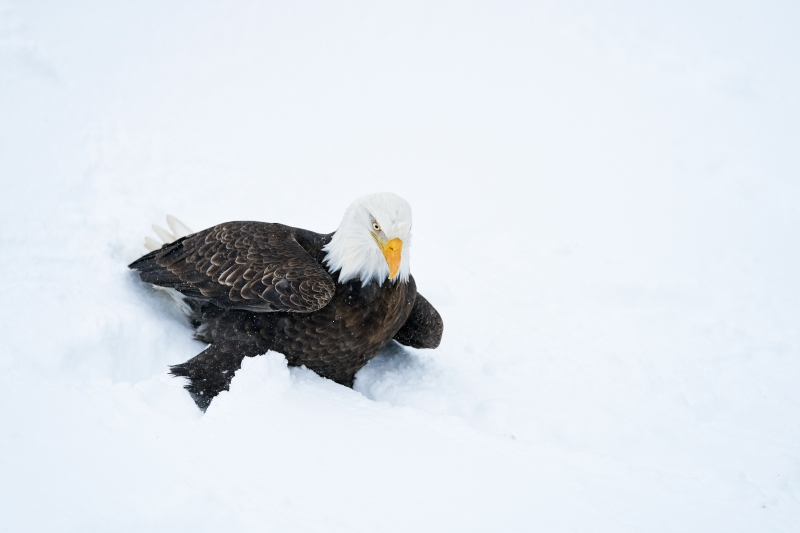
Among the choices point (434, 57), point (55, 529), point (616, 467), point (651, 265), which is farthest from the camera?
point (434, 57)

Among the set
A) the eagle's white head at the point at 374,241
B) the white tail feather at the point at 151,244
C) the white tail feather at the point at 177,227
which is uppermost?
the eagle's white head at the point at 374,241

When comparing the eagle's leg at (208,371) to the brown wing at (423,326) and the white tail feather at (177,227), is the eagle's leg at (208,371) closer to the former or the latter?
the brown wing at (423,326)

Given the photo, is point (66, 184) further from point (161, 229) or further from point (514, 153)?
point (514, 153)

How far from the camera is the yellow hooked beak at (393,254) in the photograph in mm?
3744

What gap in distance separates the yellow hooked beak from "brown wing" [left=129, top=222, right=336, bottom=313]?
0.44 meters

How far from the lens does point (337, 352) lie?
13.5 ft

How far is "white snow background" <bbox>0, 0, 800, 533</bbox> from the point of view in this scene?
2.58 m

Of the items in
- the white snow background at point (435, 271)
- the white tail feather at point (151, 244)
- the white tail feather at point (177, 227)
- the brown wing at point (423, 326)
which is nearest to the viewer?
the white snow background at point (435, 271)

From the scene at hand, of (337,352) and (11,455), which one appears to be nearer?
(11,455)

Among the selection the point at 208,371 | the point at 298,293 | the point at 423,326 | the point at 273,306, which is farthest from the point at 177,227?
the point at 423,326

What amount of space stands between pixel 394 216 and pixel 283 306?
89 centimetres

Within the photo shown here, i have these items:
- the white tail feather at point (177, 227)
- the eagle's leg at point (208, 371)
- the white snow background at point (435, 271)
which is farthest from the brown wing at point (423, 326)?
the white tail feather at point (177, 227)

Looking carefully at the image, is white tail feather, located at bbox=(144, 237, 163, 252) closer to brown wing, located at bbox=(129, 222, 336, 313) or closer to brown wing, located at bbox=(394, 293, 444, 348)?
brown wing, located at bbox=(129, 222, 336, 313)

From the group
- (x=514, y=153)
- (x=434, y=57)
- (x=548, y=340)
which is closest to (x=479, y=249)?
(x=548, y=340)
